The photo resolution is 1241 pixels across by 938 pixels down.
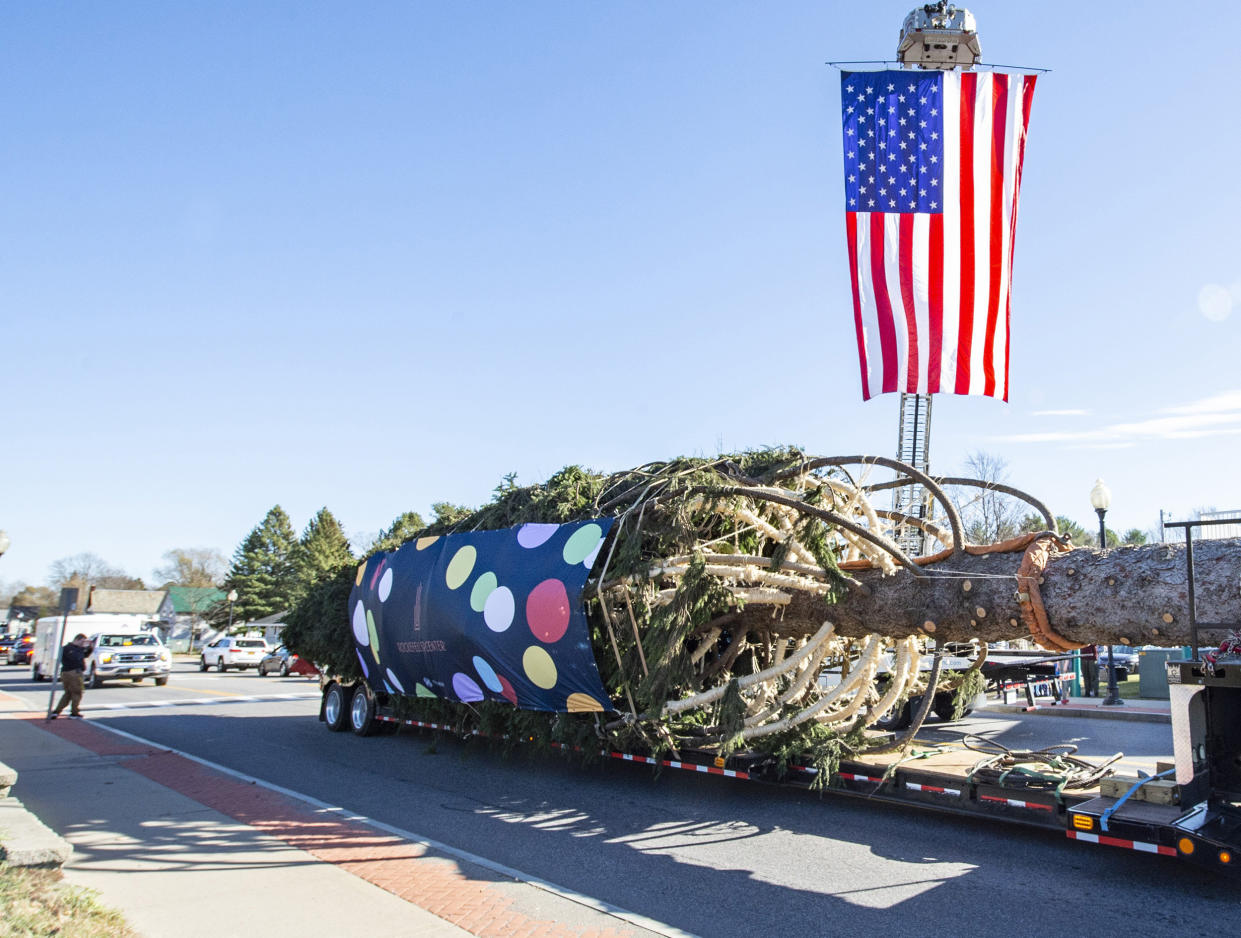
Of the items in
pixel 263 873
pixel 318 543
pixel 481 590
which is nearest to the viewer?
pixel 263 873

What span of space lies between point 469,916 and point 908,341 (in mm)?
9351

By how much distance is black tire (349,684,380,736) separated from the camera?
14.0 metres

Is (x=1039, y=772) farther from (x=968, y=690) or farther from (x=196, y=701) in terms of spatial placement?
(x=196, y=701)

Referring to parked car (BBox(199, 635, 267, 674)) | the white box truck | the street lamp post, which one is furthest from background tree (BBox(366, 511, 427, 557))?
parked car (BBox(199, 635, 267, 674))

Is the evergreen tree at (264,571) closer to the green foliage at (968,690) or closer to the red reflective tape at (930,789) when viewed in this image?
the green foliage at (968,690)

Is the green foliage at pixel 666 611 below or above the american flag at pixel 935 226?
below

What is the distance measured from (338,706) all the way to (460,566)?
223 inches

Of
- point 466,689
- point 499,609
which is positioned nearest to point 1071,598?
point 499,609

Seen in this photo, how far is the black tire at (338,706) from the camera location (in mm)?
14688

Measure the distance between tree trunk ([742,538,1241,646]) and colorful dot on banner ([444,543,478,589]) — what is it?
4062 millimetres

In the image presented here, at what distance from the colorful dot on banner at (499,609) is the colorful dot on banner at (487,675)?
520mm

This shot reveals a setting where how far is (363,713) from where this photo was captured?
14211 millimetres

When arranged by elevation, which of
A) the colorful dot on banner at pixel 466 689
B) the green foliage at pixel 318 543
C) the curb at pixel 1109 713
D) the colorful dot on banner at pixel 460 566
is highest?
the green foliage at pixel 318 543

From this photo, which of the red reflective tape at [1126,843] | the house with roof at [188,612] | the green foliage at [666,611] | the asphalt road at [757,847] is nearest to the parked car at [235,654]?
the asphalt road at [757,847]
